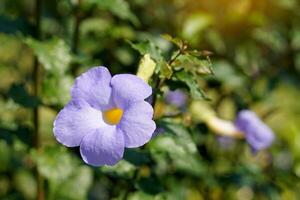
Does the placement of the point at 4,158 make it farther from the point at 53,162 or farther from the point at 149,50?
the point at 149,50

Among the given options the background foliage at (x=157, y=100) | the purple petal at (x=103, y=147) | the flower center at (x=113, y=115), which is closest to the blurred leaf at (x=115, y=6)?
the background foliage at (x=157, y=100)

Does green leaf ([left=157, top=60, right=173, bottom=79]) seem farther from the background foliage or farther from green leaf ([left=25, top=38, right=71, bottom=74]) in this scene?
green leaf ([left=25, top=38, right=71, bottom=74])

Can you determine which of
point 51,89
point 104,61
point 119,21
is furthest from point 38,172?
point 119,21

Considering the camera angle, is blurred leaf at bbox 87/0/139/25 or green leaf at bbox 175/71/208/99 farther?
blurred leaf at bbox 87/0/139/25

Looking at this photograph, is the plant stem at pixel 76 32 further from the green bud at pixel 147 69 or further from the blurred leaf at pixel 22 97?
the green bud at pixel 147 69

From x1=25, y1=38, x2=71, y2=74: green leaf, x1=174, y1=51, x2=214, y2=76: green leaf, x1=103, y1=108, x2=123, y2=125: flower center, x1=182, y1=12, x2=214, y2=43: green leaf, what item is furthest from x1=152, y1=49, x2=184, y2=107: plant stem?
x1=182, y1=12, x2=214, y2=43: green leaf

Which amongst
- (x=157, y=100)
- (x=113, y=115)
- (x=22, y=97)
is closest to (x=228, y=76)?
(x=157, y=100)
